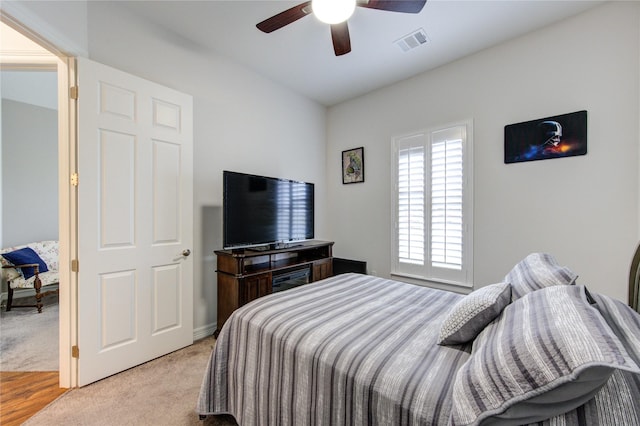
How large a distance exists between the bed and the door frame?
125 cm

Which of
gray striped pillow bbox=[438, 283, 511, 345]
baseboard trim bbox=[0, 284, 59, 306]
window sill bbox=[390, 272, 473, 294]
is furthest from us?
baseboard trim bbox=[0, 284, 59, 306]

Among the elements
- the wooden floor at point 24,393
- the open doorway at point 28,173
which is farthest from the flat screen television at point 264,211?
the open doorway at point 28,173

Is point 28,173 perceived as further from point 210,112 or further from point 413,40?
point 413,40

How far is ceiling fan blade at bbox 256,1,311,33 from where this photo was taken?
5.67ft

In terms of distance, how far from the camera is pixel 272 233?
9.78 ft

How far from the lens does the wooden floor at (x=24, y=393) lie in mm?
1658

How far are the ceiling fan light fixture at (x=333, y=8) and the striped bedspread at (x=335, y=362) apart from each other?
186 cm

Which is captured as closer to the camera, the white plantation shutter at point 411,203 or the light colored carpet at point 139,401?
the light colored carpet at point 139,401

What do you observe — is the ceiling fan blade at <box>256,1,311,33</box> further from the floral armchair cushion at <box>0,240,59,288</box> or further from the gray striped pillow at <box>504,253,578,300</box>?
the floral armchair cushion at <box>0,240,59,288</box>

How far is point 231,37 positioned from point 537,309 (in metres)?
3.22

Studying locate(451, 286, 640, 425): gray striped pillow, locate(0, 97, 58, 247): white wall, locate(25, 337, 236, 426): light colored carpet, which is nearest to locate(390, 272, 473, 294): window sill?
locate(451, 286, 640, 425): gray striped pillow

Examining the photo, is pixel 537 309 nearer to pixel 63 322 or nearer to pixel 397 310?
pixel 397 310

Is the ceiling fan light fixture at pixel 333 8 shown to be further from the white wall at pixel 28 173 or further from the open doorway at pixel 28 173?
the white wall at pixel 28 173

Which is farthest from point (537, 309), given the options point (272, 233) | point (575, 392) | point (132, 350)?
point (132, 350)
